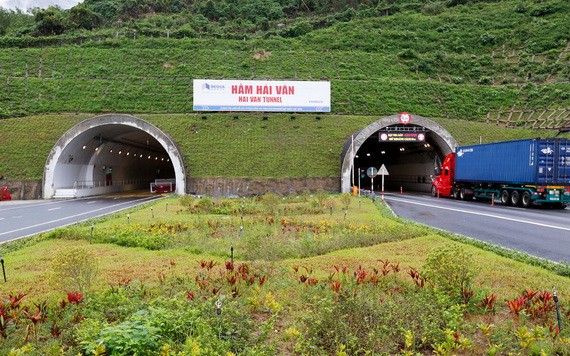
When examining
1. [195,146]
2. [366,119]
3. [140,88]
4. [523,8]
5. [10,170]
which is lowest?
[10,170]

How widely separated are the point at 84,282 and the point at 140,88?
45.6 metres

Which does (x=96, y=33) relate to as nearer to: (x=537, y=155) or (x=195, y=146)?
(x=195, y=146)

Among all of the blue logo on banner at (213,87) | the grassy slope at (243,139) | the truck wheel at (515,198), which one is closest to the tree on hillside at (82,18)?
the grassy slope at (243,139)

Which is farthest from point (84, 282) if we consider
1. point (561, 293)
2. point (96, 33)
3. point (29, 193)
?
point (96, 33)

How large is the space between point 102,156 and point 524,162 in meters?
36.8

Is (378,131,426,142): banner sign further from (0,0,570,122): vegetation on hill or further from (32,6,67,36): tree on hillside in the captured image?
(32,6,67,36): tree on hillside

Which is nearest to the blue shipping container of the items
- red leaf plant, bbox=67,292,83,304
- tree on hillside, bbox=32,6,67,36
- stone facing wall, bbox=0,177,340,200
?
stone facing wall, bbox=0,177,340,200

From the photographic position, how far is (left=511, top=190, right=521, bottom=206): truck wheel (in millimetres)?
26547

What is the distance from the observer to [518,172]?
2598 cm

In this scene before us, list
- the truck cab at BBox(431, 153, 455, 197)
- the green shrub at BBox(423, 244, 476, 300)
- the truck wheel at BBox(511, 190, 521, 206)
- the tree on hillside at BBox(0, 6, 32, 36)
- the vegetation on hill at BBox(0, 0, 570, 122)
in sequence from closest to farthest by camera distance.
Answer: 1. the green shrub at BBox(423, 244, 476, 300)
2. the truck wheel at BBox(511, 190, 521, 206)
3. the truck cab at BBox(431, 153, 455, 197)
4. the vegetation on hill at BBox(0, 0, 570, 122)
5. the tree on hillside at BBox(0, 6, 32, 36)

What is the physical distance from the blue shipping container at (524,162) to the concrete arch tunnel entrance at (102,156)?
23469mm

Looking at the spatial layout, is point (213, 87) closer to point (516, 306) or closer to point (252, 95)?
point (252, 95)

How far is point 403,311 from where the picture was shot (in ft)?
20.5

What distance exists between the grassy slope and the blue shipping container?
11.0 m
